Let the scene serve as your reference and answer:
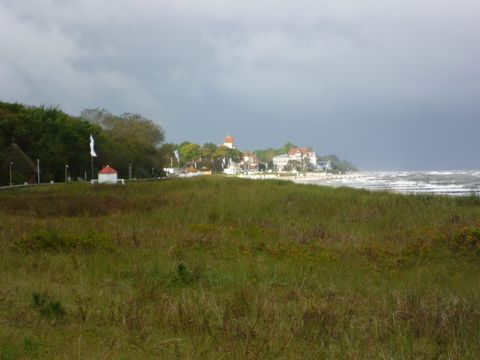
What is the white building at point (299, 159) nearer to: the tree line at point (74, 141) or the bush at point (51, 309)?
the tree line at point (74, 141)

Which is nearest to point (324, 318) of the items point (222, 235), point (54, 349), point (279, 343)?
point (279, 343)

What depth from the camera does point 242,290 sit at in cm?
655

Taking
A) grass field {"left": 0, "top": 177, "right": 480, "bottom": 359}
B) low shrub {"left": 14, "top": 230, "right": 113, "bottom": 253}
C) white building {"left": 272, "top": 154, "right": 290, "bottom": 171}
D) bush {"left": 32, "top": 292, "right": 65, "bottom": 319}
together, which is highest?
white building {"left": 272, "top": 154, "right": 290, "bottom": 171}

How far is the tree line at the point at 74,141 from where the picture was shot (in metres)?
48.0

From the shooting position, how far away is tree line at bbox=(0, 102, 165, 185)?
47969 mm

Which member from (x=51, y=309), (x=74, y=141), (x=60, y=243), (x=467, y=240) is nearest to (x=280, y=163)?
(x=74, y=141)

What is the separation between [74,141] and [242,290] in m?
55.7

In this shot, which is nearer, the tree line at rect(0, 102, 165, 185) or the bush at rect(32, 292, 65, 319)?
the bush at rect(32, 292, 65, 319)

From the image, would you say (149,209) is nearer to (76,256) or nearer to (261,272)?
Answer: (76,256)

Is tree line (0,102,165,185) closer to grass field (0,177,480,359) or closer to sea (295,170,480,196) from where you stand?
sea (295,170,480,196)

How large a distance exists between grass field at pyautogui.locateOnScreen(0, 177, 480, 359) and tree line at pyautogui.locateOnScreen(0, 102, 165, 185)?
3461 cm

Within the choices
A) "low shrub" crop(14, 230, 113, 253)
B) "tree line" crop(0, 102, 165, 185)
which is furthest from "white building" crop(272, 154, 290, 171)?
"low shrub" crop(14, 230, 113, 253)

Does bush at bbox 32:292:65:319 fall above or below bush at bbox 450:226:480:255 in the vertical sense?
above

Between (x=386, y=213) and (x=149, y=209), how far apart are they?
838 cm
